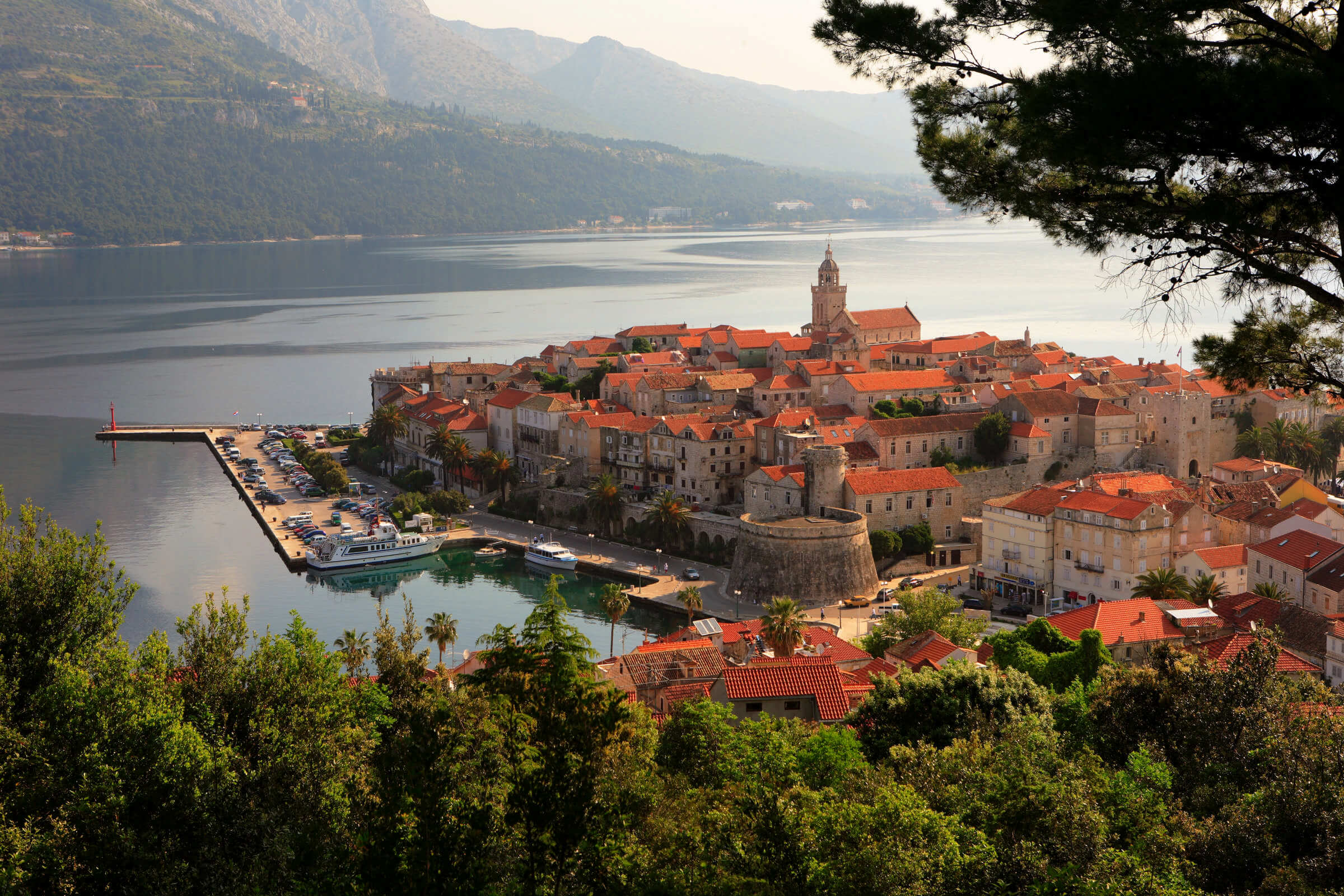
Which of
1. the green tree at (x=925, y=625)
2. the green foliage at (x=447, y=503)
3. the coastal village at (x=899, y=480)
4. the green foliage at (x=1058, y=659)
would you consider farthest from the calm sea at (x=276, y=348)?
the green tree at (x=925, y=625)

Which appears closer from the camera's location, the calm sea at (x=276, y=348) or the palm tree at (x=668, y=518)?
the calm sea at (x=276, y=348)

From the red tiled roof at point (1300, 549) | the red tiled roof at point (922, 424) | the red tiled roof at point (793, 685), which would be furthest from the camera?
the red tiled roof at point (922, 424)

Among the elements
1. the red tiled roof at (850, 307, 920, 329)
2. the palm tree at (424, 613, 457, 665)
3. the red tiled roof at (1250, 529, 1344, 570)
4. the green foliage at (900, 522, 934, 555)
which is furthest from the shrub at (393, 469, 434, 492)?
the red tiled roof at (1250, 529, 1344, 570)

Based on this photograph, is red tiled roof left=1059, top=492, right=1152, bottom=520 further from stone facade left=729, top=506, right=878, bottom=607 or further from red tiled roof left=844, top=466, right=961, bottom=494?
stone facade left=729, top=506, right=878, bottom=607

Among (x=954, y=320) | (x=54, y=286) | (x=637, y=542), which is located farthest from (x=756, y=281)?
(x=637, y=542)

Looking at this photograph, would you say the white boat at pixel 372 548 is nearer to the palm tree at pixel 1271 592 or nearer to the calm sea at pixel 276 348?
the calm sea at pixel 276 348

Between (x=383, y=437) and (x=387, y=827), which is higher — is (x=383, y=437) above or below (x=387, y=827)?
below

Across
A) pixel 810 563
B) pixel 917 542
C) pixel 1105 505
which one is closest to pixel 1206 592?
pixel 1105 505

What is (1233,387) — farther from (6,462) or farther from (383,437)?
(6,462)
